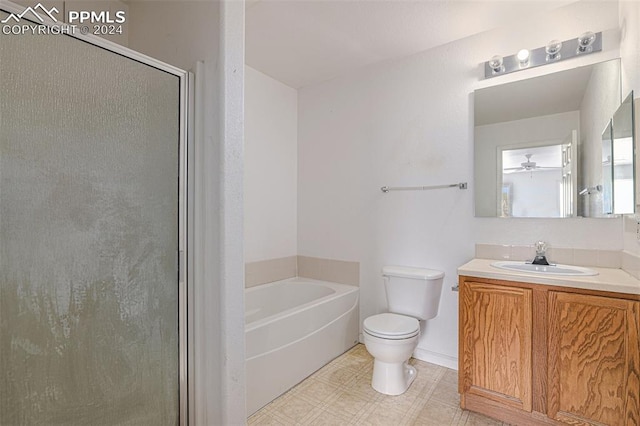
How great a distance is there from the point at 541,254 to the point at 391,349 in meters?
1.14

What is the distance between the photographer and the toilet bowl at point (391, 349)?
6.73ft

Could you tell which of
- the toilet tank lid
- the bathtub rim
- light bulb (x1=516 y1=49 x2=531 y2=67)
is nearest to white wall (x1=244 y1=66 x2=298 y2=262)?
the bathtub rim

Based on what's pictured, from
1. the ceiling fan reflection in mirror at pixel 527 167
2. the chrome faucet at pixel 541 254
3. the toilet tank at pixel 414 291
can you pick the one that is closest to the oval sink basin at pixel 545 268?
the chrome faucet at pixel 541 254

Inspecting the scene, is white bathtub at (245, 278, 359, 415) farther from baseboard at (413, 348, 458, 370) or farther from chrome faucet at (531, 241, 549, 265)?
chrome faucet at (531, 241, 549, 265)

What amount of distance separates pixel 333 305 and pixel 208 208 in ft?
5.10

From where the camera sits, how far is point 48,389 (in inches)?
40.0

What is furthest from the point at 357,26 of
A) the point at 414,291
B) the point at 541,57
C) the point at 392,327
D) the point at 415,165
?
the point at 392,327

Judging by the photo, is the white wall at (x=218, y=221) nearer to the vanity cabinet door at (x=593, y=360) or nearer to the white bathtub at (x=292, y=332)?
the white bathtub at (x=292, y=332)

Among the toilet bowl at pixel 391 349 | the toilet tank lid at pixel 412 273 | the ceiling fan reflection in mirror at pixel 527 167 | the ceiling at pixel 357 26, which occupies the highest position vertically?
the ceiling at pixel 357 26

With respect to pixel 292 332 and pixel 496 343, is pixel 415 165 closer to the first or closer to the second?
pixel 496 343

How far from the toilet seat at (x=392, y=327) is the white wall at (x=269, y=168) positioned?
1222 millimetres

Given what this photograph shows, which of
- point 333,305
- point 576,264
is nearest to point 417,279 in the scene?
point 333,305

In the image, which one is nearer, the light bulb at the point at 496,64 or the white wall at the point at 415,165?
the white wall at the point at 415,165

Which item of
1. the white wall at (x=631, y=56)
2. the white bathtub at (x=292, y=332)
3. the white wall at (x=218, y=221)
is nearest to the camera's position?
the white wall at (x=218, y=221)
